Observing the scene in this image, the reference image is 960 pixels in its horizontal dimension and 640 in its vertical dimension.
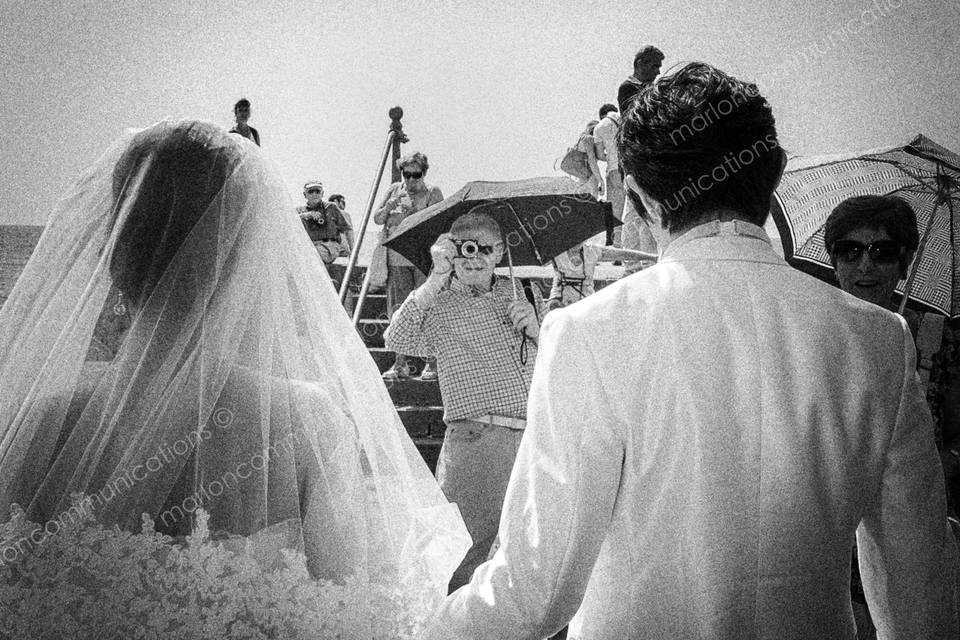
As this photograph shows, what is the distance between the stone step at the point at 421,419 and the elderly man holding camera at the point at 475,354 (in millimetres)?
1778

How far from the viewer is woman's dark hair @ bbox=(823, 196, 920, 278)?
3.14 metres

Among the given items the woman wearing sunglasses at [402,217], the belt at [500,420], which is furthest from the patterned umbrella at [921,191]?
the woman wearing sunglasses at [402,217]

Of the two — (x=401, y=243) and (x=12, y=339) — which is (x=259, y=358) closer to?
(x=12, y=339)

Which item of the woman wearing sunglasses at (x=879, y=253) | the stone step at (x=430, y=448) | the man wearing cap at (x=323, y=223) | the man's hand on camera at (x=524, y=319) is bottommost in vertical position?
the stone step at (x=430, y=448)

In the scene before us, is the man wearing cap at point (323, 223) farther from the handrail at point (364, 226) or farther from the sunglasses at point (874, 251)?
the sunglasses at point (874, 251)

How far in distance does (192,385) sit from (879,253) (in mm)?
2578

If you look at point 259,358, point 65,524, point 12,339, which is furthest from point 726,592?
point 12,339

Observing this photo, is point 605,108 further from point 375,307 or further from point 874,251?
point 874,251

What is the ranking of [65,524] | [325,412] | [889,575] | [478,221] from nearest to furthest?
[889,575]
[65,524]
[325,412]
[478,221]

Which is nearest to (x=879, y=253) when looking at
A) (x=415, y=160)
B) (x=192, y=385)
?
(x=192, y=385)

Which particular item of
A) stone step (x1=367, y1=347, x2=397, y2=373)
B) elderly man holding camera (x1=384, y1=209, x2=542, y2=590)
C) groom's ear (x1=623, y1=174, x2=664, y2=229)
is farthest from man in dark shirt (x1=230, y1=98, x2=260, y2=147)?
groom's ear (x1=623, y1=174, x2=664, y2=229)

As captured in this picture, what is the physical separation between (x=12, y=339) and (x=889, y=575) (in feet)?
6.20

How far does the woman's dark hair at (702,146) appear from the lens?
1.45 metres

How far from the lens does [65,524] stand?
5.22 feet
